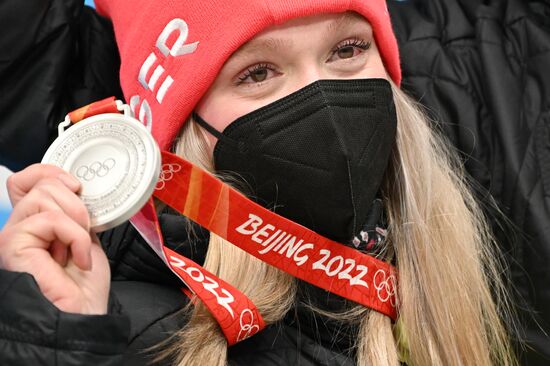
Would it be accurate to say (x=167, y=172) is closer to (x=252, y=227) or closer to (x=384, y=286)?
(x=252, y=227)

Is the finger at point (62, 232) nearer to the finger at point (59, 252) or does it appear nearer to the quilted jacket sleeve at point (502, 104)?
the finger at point (59, 252)

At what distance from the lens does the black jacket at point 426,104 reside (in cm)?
185

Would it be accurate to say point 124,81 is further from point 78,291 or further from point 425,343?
point 425,343

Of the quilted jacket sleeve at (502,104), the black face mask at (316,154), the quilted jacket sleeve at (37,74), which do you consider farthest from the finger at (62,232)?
the quilted jacket sleeve at (502,104)

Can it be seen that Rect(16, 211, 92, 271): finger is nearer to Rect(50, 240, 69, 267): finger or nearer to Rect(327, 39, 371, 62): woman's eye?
Rect(50, 240, 69, 267): finger

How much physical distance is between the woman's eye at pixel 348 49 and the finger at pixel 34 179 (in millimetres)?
675

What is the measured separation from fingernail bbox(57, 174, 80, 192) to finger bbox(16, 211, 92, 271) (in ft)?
0.19

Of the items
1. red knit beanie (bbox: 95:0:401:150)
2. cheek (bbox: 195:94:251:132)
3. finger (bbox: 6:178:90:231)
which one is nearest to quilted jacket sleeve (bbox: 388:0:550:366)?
red knit beanie (bbox: 95:0:401:150)

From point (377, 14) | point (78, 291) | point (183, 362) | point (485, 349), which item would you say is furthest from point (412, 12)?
point (78, 291)

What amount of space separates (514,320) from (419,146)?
604 mm

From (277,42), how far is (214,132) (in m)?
0.24

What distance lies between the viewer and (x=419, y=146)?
2.02 metres

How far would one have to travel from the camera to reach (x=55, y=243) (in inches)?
55.2

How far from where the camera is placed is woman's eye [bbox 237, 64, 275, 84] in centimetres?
182
